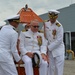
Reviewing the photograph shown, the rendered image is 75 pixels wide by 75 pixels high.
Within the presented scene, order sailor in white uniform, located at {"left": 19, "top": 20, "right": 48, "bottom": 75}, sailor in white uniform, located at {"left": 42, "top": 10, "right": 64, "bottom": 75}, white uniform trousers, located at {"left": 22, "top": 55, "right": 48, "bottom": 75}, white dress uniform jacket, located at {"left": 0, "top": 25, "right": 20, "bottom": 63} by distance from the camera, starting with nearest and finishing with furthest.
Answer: white dress uniform jacket, located at {"left": 0, "top": 25, "right": 20, "bottom": 63} → white uniform trousers, located at {"left": 22, "top": 55, "right": 48, "bottom": 75} → sailor in white uniform, located at {"left": 19, "top": 20, "right": 48, "bottom": 75} → sailor in white uniform, located at {"left": 42, "top": 10, "right": 64, "bottom": 75}

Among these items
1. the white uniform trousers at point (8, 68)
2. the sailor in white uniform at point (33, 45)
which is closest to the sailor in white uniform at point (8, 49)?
the white uniform trousers at point (8, 68)

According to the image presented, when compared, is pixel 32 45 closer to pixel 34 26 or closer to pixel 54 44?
pixel 34 26

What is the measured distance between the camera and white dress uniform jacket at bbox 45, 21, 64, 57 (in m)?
7.59

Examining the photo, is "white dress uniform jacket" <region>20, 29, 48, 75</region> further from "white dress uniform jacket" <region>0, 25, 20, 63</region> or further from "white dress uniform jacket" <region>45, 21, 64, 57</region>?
"white dress uniform jacket" <region>0, 25, 20, 63</region>

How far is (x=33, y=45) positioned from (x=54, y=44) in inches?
21.7

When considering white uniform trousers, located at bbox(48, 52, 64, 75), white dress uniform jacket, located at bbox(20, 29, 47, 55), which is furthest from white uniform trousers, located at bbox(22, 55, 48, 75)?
white uniform trousers, located at bbox(48, 52, 64, 75)

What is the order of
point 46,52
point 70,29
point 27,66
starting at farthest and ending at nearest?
point 70,29
point 46,52
point 27,66

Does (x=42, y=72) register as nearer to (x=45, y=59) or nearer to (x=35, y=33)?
(x=45, y=59)

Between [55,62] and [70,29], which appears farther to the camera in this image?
[70,29]

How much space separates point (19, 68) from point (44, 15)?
25321 mm

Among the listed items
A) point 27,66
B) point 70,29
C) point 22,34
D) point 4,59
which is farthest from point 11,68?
point 70,29

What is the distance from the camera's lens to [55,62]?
768 cm

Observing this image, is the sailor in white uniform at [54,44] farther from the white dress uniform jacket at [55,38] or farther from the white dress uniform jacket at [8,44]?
the white dress uniform jacket at [8,44]

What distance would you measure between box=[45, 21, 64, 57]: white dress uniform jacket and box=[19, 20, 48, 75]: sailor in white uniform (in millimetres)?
217
